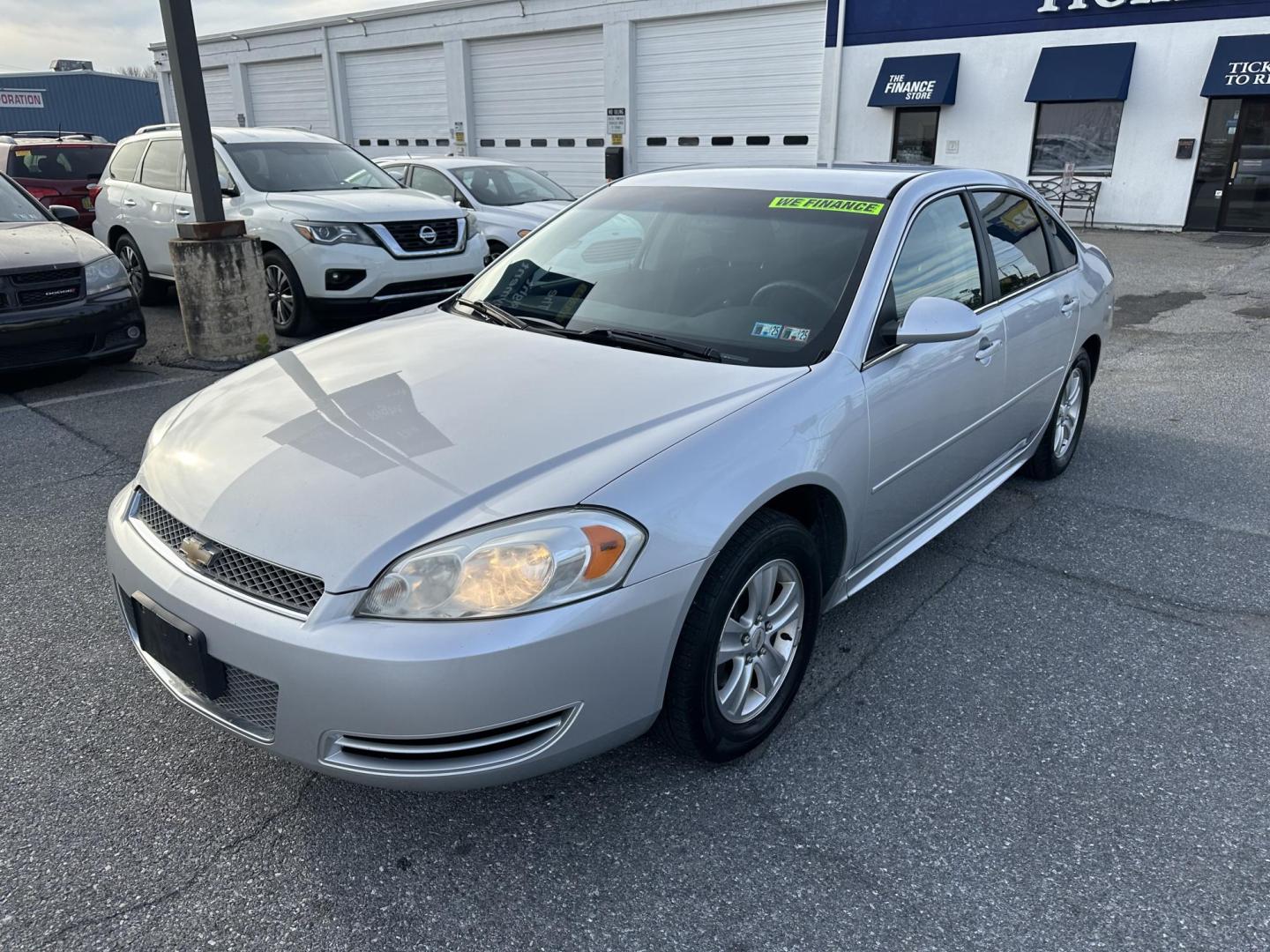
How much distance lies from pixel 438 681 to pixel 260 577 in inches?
21.1

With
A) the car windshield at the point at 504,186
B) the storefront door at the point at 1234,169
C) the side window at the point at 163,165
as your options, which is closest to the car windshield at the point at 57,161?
the side window at the point at 163,165

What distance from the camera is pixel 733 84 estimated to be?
810 inches

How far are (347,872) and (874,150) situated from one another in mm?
20101

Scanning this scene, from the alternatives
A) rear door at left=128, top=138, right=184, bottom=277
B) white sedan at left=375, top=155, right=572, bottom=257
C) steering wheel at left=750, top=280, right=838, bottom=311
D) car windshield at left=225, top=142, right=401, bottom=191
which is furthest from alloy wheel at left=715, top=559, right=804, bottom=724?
white sedan at left=375, top=155, right=572, bottom=257

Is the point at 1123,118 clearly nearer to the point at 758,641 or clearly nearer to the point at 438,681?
the point at 758,641

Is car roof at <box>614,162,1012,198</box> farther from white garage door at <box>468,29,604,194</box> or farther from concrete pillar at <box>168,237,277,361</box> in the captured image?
white garage door at <box>468,29,604,194</box>

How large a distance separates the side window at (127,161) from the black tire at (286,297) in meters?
2.34

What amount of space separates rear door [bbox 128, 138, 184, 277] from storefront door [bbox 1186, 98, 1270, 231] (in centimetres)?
1678

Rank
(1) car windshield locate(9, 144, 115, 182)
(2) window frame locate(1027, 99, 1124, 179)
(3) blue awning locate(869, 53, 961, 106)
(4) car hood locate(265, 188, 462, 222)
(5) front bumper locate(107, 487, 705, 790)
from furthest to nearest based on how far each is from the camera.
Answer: (3) blue awning locate(869, 53, 961, 106) < (2) window frame locate(1027, 99, 1124, 179) < (1) car windshield locate(9, 144, 115, 182) < (4) car hood locate(265, 188, 462, 222) < (5) front bumper locate(107, 487, 705, 790)

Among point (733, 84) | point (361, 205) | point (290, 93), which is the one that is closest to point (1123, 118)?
point (733, 84)

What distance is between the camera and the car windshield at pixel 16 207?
7105mm

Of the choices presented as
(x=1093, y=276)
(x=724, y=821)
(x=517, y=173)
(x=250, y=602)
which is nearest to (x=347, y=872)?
(x=250, y=602)

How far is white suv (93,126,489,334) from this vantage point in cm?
787

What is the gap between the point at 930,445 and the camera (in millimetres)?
3338
